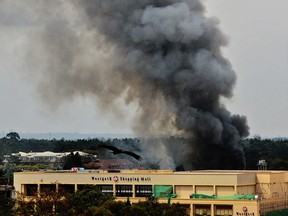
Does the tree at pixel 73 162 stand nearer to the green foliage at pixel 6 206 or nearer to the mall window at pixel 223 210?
the green foliage at pixel 6 206

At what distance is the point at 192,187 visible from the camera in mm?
74062

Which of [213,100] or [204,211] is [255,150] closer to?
[213,100]

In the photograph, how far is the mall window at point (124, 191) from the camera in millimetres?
77000

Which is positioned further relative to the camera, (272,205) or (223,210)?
(272,205)

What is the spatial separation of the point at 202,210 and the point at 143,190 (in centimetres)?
594

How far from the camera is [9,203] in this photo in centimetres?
7150

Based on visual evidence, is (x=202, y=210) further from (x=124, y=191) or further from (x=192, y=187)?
(x=124, y=191)

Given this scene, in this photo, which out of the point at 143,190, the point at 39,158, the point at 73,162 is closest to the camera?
the point at 143,190

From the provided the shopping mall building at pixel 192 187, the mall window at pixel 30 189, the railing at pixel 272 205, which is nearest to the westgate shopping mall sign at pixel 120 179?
the shopping mall building at pixel 192 187

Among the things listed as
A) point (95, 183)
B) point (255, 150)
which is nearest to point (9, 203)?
point (95, 183)

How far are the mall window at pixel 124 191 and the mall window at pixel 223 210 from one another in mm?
8150

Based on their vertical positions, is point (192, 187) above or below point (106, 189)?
below

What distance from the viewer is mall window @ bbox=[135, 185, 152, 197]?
76131mm

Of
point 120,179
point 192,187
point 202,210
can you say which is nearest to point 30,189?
point 120,179
